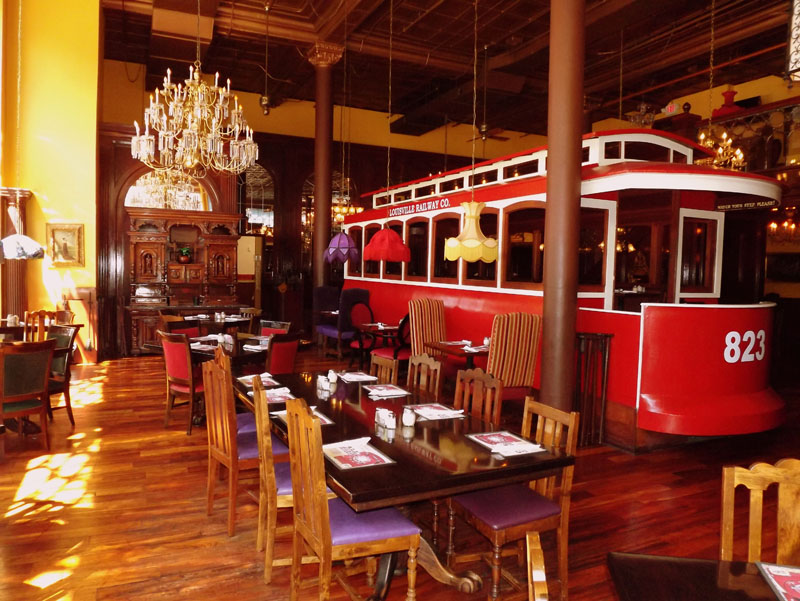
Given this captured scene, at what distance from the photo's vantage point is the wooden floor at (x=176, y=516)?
2.89 m

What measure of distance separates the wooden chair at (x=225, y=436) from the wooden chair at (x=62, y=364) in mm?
2384

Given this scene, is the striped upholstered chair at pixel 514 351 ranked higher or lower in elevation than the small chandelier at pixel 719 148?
lower

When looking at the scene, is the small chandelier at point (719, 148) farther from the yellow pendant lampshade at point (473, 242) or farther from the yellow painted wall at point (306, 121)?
the yellow painted wall at point (306, 121)

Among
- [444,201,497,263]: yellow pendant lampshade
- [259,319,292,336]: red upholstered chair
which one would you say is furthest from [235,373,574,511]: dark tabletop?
[259,319,292,336]: red upholstered chair

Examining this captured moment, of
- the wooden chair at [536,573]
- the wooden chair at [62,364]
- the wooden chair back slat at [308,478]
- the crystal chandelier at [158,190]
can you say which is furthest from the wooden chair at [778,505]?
the crystal chandelier at [158,190]

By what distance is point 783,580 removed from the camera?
63.7 inches

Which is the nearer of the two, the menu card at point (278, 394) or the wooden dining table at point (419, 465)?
the wooden dining table at point (419, 465)

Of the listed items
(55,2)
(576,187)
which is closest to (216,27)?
(55,2)

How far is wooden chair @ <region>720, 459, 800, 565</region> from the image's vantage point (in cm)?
191

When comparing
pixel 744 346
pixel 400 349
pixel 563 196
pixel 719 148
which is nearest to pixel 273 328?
pixel 400 349

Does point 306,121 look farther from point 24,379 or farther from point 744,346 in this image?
point 744,346

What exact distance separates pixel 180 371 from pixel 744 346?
211 inches

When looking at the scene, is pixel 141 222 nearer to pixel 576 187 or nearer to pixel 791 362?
pixel 576 187

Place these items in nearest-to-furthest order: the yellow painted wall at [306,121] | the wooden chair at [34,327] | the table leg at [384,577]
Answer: the table leg at [384,577] → the wooden chair at [34,327] → the yellow painted wall at [306,121]
